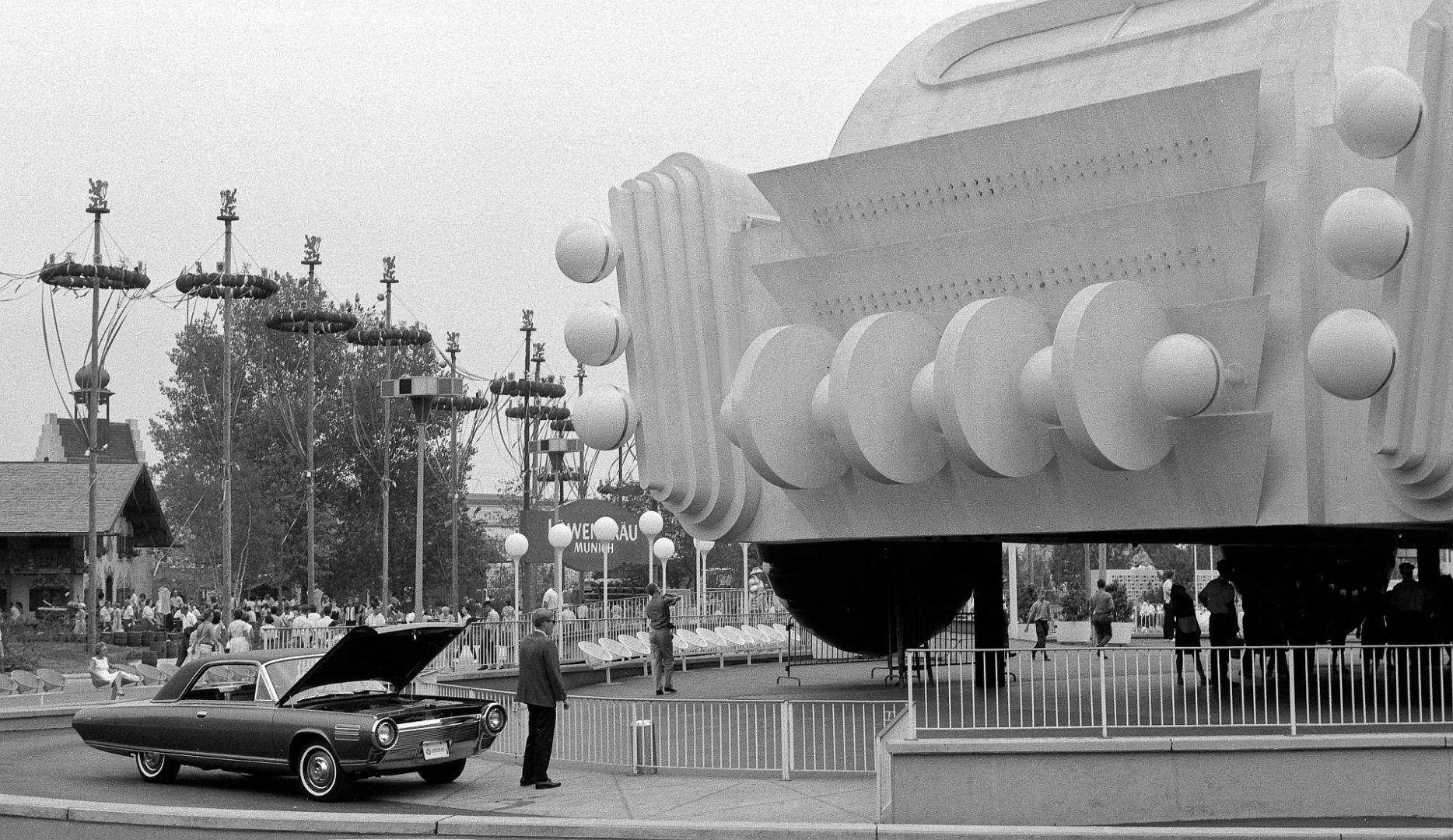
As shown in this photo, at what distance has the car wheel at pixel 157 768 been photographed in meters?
15.2

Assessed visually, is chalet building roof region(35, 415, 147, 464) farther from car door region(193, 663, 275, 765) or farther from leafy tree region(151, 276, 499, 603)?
car door region(193, 663, 275, 765)

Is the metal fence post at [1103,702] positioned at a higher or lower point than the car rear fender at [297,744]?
higher

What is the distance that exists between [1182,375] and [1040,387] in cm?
152

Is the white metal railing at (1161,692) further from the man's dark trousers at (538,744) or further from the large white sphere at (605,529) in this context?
the large white sphere at (605,529)

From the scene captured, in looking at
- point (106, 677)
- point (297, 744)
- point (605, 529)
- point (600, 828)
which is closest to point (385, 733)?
point (297, 744)

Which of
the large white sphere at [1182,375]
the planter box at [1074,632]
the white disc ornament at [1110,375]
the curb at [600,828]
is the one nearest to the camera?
the curb at [600,828]

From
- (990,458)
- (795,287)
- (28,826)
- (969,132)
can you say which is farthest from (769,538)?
(28,826)

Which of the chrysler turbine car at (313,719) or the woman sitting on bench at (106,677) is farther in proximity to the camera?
the woman sitting on bench at (106,677)

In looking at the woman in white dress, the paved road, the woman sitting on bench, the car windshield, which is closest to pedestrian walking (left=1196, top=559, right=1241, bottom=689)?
the paved road

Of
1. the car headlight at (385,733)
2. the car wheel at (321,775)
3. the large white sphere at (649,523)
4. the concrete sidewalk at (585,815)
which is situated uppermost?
the large white sphere at (649,523)

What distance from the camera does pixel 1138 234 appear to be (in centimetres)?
1639

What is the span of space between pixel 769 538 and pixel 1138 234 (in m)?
6.67

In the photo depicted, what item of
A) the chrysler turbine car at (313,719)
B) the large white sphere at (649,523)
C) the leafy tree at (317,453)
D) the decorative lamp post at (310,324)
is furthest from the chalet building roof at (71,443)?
the chrysler turbine car at (313,719)

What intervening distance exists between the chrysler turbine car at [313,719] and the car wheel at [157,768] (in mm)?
13
